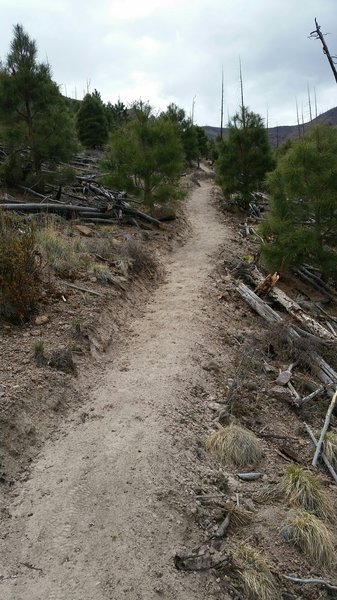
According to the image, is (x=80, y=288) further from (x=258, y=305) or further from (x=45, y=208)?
(x=45, y=208)

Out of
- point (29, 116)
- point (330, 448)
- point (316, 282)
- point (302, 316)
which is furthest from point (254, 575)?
point (29, 116)

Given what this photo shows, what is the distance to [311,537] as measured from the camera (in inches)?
157

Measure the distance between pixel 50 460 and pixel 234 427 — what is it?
207cm

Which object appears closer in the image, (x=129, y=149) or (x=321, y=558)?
(x=321, y=558)

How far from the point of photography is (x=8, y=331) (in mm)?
6191

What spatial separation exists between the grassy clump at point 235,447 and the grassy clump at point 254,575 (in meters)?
1.19

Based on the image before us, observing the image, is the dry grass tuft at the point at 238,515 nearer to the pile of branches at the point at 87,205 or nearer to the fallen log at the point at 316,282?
the fallen log at the point at 316,282

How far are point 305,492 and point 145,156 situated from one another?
12902 mm

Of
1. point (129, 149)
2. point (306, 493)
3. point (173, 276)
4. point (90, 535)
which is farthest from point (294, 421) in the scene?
point (129, 149)

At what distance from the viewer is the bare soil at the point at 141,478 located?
3420mm

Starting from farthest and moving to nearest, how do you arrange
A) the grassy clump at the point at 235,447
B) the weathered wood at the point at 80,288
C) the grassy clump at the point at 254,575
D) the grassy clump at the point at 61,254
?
the grassy clump at the point at 61,254 → the weathered wood at the point at 80,288 → the grassy clump at the point at 235,447 → the grassy clump at the point at 254,575

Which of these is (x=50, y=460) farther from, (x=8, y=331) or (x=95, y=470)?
(x=8, y=331)

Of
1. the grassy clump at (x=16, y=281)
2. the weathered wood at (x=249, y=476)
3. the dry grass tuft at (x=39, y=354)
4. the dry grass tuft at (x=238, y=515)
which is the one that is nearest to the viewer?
the dry grass tuft at (x=238, y=515)

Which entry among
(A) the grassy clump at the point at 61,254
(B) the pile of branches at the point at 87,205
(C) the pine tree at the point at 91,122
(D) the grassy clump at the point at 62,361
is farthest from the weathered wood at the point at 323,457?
(C) the pine tree at the point at 91,122
